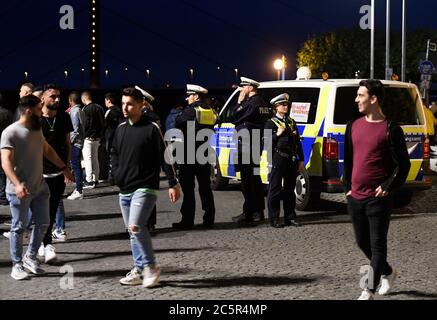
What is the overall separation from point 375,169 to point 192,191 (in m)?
4.39

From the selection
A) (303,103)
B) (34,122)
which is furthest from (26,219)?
(303,103)

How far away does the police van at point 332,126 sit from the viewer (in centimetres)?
1066

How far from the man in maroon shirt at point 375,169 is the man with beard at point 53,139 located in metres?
3.34

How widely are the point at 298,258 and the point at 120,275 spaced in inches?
74.6

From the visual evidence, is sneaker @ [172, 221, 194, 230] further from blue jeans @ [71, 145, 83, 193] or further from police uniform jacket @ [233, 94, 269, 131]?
blue jeans @ [71, 145, 83, 193]

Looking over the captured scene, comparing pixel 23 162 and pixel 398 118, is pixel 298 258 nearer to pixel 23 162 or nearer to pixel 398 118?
pixel 23 162

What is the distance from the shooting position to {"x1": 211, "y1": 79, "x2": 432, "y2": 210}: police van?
35.0 ft

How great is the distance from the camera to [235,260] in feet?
25.6

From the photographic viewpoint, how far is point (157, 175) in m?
6.57

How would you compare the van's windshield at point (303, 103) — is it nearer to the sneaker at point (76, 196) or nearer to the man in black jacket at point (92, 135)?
the sneaker at point (76, 196)

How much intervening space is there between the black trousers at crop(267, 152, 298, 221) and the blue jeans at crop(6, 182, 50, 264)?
3612mm

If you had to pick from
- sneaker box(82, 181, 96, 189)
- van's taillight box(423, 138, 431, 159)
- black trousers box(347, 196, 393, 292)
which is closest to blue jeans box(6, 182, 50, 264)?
black trousers box(347, 196, 393, 292)

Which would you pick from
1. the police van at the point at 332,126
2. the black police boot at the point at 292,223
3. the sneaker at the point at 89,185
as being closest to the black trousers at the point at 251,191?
the black police boot at the point at 292,223
